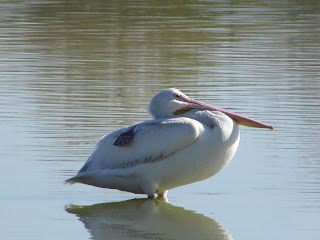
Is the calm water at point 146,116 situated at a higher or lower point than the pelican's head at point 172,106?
lower

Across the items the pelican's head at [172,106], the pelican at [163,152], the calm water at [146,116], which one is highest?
the pelican's head at [172,106]

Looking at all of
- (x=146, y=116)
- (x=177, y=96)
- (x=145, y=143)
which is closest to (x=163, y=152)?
(x=145, y=143)

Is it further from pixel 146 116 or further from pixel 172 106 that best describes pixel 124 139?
pixel 146 116

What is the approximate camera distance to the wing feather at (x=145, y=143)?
6023 millimetres

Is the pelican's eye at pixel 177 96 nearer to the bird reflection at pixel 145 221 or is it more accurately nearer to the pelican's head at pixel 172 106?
the pelican's head at pixel 172 106

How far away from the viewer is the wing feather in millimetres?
6023

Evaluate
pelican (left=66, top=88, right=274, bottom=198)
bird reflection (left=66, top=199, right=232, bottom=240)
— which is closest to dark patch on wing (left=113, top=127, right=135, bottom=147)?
pelican (left=66, top=88, right=274, bottom=198)

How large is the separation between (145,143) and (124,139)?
0.15 metres

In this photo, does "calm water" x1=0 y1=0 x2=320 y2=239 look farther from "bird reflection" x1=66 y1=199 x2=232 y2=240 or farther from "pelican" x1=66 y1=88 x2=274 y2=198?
"pelican" x1=66 y1=88 x2=274 y2=198

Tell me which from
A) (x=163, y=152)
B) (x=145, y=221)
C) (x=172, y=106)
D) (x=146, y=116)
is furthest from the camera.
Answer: (x=146, y=116)

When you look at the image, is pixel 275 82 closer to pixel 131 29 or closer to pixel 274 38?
pixel 274 38

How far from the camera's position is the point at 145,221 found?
5.87 metres

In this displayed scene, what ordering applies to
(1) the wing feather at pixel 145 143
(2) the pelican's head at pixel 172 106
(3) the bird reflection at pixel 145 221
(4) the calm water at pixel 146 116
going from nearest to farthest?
(3) the bird reflection at pixel 145 221 → (4) the calm water at pixel 146 116 → (1) the wing feather at pixel 145 143 → (2) the pelican's head at pixel 172 106

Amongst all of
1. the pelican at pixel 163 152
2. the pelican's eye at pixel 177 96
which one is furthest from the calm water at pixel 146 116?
the pelican's eye at pixel 177 96
